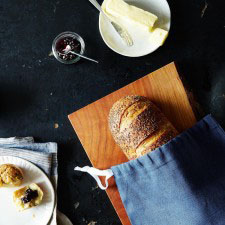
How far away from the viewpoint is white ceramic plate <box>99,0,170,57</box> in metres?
1.20

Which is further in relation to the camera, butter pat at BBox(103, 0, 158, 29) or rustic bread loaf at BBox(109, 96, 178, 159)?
butter pat at BBox(103, 0, 158, 29)

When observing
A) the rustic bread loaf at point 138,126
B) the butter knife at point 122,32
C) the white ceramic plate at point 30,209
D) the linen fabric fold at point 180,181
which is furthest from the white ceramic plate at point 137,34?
the white ceramic plate at point 30,209

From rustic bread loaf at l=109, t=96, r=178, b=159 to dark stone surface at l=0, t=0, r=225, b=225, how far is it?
184 mm

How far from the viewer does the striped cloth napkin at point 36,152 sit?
4.00 ft

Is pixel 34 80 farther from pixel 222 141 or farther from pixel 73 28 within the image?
pixel 222 141

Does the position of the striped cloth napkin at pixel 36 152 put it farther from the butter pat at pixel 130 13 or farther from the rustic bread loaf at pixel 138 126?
the butter pat at pixel 130 13

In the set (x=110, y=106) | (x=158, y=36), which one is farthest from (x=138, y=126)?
(x=158, y=36)

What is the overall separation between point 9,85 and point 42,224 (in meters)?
0.48

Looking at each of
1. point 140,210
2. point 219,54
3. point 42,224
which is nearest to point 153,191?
point 140,210

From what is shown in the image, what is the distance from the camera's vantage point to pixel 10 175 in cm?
116

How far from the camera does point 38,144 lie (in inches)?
48.6

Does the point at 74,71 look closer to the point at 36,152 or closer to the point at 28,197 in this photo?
the point at 36,152

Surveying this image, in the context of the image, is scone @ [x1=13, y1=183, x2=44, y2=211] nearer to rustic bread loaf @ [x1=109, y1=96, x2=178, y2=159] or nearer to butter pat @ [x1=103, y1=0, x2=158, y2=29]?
rustic bread loaf @ [x1=109, y1=96, x2=178, y2=159]

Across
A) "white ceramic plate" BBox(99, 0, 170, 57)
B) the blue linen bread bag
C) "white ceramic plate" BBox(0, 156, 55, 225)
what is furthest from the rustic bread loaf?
"white ceramic plate" BBox(0, 156, 55, 225)
